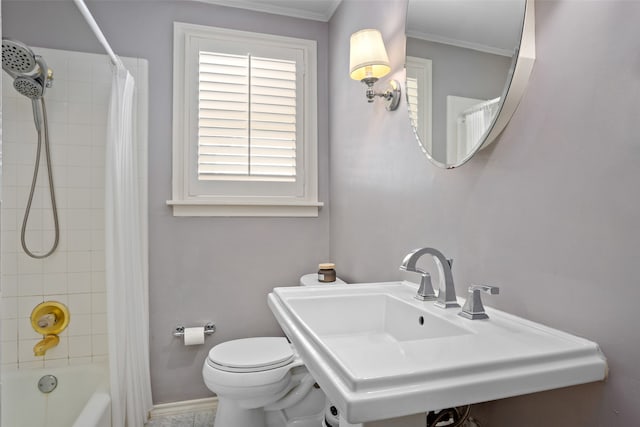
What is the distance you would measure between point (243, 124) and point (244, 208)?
0.51 metres

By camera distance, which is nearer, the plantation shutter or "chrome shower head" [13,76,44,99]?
"chrome shower head" [13,76,44,99]

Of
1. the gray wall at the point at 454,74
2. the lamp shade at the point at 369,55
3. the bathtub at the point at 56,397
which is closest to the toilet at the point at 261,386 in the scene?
the bathtub at the point at 56,397

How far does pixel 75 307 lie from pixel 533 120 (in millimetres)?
2292

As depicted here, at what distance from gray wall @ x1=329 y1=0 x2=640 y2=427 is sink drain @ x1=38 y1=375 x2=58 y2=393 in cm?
201

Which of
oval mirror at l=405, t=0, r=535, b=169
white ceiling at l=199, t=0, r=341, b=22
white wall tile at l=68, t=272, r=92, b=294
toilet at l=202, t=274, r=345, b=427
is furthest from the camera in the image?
white ceiling at l=199, t=0, r=341, b=22

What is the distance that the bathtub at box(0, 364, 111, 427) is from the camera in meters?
1.79

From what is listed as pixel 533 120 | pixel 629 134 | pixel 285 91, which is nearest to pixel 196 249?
pixel 285 91

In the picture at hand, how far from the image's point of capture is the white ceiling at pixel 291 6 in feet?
7.53

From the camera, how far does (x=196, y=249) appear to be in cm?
223

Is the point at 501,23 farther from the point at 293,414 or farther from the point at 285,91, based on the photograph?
the point at 293,414

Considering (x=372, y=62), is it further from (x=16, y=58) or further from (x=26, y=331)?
(x=26, y=331)

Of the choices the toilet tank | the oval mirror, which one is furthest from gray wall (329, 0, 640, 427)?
the toilet tank

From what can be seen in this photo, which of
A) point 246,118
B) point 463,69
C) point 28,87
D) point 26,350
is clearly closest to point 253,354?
point 26,350

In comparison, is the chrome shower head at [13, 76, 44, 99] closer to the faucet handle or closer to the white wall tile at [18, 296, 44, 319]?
the white wall tile at [18, 296, 44, 319]
